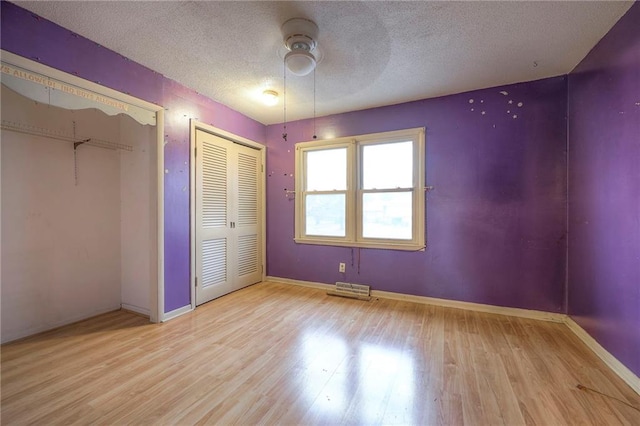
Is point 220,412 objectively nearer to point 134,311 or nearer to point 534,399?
point 534,399

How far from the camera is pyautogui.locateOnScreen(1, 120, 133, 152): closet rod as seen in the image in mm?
2299

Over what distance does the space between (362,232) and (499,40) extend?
94.6 inches

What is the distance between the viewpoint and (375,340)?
93.3 inches

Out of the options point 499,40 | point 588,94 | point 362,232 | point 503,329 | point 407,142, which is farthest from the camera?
point 362,232

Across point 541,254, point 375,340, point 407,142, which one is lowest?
point 375,340

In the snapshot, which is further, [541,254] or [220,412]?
[541,254]

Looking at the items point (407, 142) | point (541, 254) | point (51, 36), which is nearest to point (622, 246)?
point (541, 254)

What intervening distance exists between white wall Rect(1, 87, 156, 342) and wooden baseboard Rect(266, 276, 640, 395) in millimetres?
1972

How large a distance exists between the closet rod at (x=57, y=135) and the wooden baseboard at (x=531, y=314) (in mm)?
2662

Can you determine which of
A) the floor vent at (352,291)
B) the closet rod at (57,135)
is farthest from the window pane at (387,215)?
the closet rod at (57,135)

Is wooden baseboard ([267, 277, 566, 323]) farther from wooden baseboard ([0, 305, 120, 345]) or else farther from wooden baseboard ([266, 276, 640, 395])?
wooden baseboard ([0, 305, 120, 345])

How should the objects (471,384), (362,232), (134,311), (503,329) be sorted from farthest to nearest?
1. (362,232)
2. (134,311)
3. (503,329)
4. (471,384)

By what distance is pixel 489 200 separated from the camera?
9.80 feet

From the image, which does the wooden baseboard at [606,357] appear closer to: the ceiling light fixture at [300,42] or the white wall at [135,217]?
the ceiling light fixture at [300,42]
